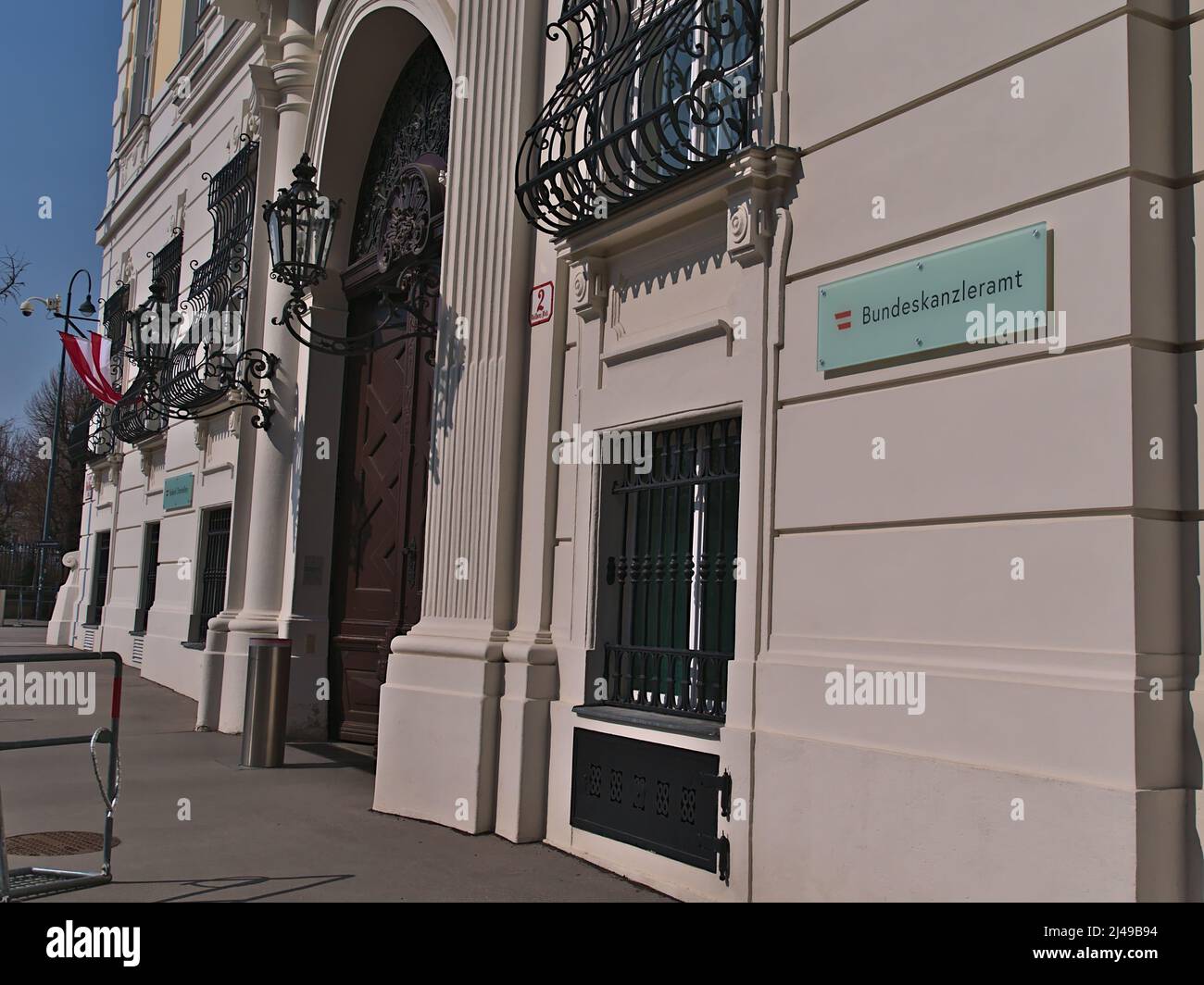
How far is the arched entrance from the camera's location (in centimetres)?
980

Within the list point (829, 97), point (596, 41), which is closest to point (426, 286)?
point (596, 41)

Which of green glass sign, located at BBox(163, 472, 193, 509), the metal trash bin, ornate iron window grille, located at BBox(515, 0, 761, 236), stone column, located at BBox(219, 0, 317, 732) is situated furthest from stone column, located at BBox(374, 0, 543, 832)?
green glass sign, located at BBox(163, 472, 193, 509)

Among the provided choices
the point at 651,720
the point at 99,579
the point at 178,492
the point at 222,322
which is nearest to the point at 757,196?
the point at 651,720

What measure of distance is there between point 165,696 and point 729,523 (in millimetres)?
10578

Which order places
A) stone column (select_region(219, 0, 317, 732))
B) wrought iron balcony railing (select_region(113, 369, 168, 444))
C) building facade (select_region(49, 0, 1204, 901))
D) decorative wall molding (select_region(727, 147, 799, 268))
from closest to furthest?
building facade (select_region(49, 0, 1204, 901)) → decorative wall molding (select_region(727, 147, 799, 268)) → stone column (select_region(219, 0, 317, 732)) → wrought iron balcony railing (select_region(113, 369, 168, 444))

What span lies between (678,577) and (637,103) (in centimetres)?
Answer: 269

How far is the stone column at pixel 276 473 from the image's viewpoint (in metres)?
11.2

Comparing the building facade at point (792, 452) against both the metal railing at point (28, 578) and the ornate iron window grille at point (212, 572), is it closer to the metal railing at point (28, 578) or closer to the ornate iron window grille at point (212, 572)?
the ornate iron window grille at point (212, 572)

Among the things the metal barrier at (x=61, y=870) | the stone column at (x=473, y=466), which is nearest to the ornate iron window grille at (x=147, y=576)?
the stone column at (x=473, y=466)

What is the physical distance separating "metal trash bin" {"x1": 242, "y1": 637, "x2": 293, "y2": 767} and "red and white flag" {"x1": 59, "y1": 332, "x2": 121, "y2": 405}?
10.8m

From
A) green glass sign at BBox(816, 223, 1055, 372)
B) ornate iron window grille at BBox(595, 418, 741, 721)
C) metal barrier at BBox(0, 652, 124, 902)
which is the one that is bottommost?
metal barrier at BBox(0, 652, 124, 902)

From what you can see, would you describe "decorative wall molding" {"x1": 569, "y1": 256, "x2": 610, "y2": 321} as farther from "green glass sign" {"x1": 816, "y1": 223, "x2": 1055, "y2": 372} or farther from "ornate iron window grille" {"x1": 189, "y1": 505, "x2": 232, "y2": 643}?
"ornate iron window grille" {"x1": 189, "y1": 505, "x2": 232, "y2": 643}

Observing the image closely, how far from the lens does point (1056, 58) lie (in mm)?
4172
